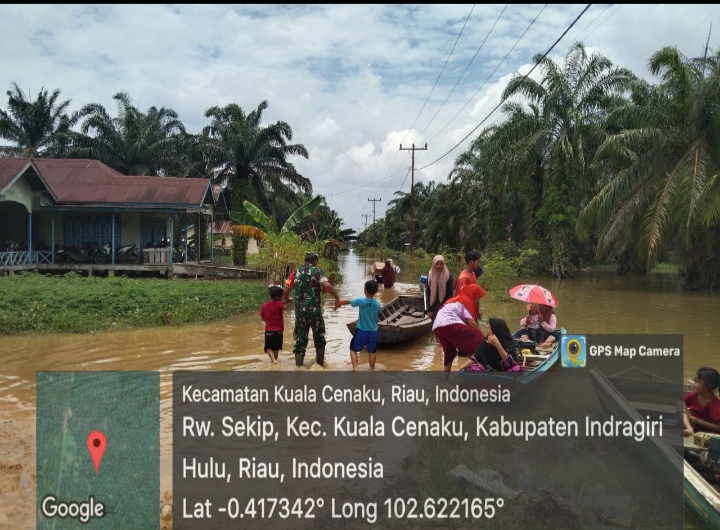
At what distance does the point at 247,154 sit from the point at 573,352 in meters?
25.8

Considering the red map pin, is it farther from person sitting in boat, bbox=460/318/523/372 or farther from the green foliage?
the green foliage

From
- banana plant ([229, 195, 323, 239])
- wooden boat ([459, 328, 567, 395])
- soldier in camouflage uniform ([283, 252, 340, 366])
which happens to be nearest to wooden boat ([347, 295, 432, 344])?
soldier in camouflage uniform ([283, 252, 340, 366])

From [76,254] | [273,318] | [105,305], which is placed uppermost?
[76,254]

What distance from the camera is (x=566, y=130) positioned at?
95.5 feet

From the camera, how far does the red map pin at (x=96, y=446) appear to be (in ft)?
12.9

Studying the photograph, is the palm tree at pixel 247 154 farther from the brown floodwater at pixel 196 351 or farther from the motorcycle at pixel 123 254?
the brown floodwater at pixel 196 351

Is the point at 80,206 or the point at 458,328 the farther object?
the point at 80,206

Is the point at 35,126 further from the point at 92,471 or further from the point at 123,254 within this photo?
the point at 92,471

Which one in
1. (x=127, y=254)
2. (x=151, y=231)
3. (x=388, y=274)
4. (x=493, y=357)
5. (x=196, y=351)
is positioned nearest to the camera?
(x=493, y=357)

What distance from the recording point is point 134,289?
621 inches

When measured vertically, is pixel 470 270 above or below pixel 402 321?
above

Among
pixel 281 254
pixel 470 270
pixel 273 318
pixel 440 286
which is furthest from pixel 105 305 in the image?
pixel 470 270

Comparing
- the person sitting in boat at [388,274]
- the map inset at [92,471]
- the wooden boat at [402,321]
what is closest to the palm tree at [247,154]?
→ the person sitting in boat at [388,274]

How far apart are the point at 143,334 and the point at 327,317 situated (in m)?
5.58
